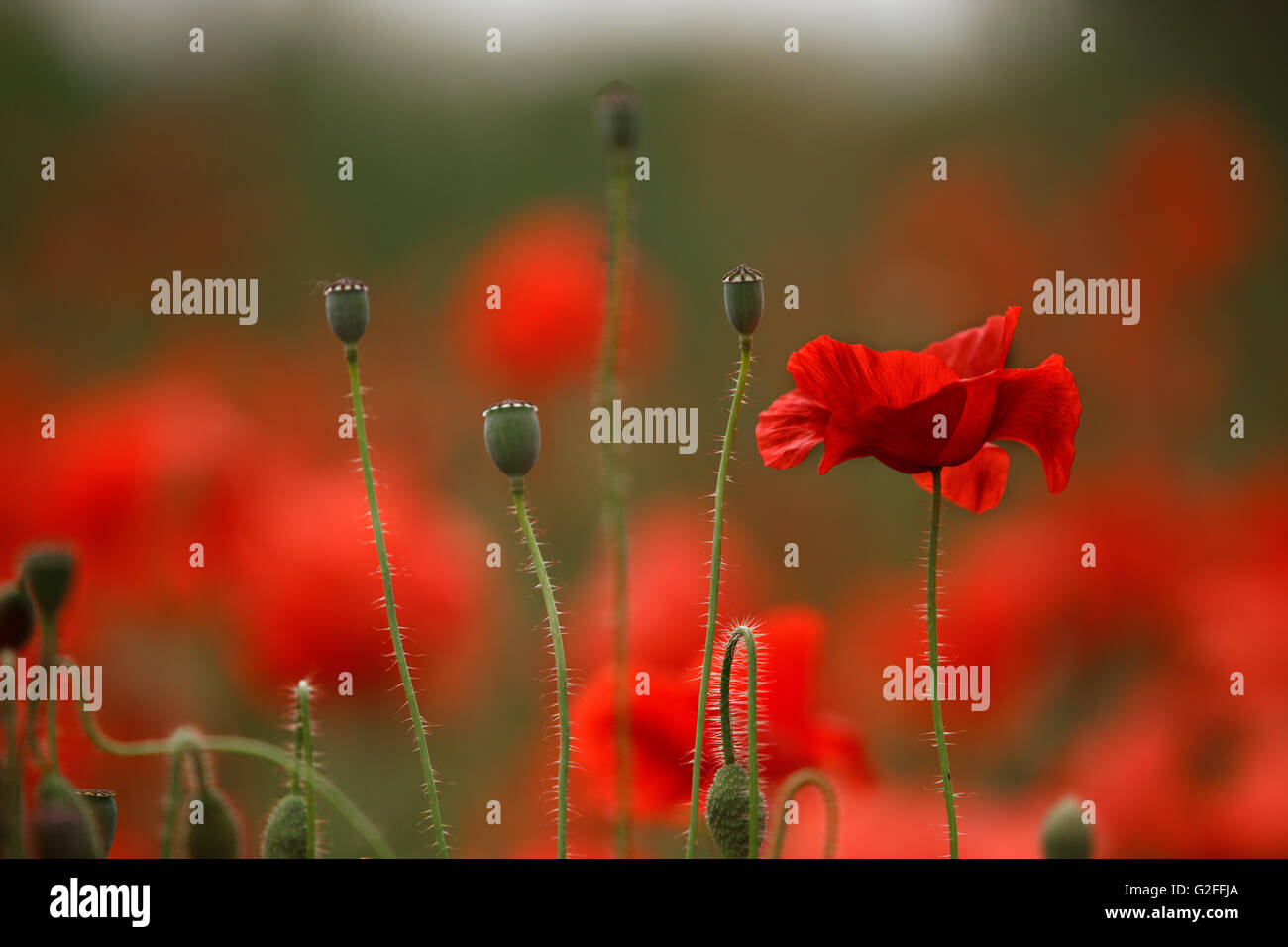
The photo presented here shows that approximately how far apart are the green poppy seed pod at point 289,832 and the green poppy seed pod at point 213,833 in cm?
2

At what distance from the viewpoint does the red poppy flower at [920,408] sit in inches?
16.2

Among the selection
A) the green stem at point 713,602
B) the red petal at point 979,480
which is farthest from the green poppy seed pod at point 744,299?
the red petal at point 979,480

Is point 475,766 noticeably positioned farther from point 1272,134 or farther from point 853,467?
point 1272,134

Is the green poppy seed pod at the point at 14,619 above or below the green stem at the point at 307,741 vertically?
above

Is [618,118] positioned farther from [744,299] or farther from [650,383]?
[650,383]

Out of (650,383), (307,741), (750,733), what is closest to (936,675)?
(750,733)

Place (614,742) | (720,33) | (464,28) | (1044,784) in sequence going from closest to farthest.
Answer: (614,742) < (1044,784) < (464,28) < (720,33)

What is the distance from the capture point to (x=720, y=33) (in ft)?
5.62

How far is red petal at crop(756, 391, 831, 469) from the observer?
1.45 ft

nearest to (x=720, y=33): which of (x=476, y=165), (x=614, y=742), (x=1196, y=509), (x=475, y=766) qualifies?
(x=476, y=165)

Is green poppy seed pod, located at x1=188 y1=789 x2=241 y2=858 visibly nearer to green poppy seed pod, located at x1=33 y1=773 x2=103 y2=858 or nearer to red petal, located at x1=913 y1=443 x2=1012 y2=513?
green poppy seed pod, located at x1=33 y1=773 x2=103 y2=858

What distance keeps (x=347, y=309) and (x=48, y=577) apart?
0.41 feet

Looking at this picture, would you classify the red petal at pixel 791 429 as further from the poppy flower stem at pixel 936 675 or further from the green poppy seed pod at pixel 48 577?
the green poppy seed pod at pixel 48 577

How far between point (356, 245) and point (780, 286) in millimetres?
531
